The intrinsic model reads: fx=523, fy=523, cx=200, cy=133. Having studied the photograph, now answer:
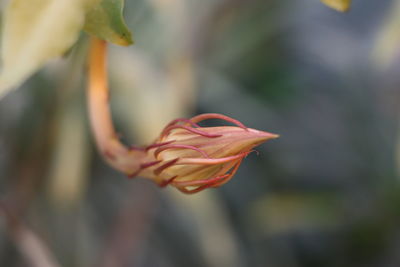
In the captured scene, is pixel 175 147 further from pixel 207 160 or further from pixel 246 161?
pixel 246 161

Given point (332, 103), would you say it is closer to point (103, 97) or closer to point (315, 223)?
point (315, 223)

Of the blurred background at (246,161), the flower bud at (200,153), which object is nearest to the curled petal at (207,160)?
the flower bud at (200,153)

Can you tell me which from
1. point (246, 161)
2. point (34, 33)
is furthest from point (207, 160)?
point (246, 161)

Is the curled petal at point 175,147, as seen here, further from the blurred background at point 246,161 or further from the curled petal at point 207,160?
the blurred background at point 246,161

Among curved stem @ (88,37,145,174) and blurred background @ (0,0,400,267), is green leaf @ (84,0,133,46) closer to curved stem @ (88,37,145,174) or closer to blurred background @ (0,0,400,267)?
curved stem @ (88,37,145,174)

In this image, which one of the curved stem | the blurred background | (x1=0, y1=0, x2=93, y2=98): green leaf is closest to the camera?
(x1=0, y1=0, x2=93, y2=98): green leaf

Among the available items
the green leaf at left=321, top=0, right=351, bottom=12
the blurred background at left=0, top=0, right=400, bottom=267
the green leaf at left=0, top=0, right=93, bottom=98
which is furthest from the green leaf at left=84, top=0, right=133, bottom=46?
the blurred background at left=0, top=0, right=400, bottom=267

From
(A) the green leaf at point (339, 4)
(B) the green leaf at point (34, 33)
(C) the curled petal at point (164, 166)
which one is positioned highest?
(A) the green leaf at point (339, 4)
